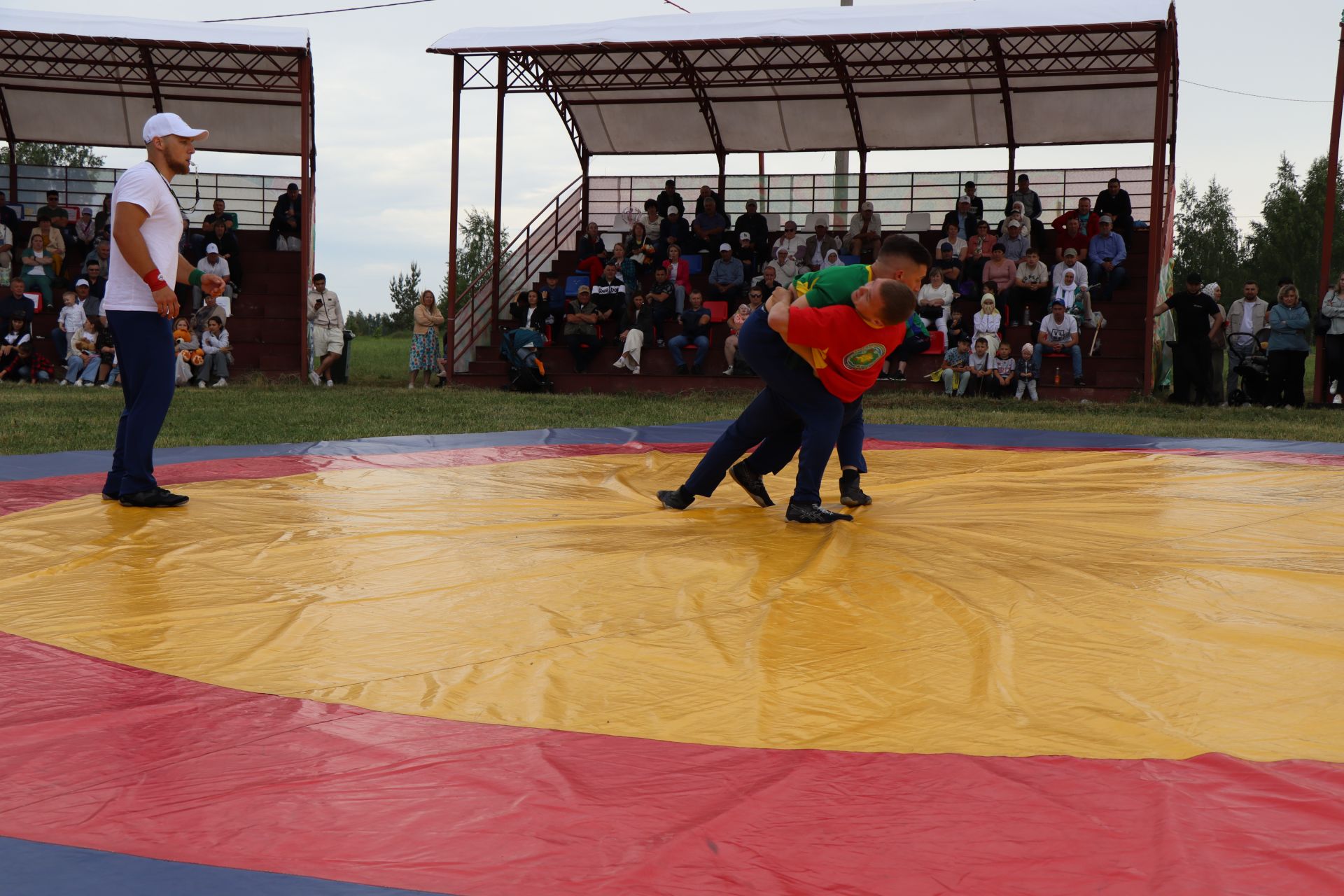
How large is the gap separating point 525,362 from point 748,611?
1084 cm

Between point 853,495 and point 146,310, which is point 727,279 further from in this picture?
point 146,310

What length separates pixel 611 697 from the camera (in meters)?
2.35

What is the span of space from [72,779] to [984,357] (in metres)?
11.6

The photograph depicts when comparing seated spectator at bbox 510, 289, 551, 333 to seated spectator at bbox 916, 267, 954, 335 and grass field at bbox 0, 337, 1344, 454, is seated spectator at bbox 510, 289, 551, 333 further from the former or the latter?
seated spectator at bbox 916, 267, 954, 335

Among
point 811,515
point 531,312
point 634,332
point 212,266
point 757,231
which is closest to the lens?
point 811,515

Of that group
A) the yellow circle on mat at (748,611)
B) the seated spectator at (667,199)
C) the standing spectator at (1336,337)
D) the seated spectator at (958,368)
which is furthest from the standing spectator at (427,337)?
the yellow circle on mat at (748,611)

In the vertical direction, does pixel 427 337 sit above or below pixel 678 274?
below

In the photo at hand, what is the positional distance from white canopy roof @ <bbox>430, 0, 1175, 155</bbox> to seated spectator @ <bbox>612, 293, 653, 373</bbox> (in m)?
2.79

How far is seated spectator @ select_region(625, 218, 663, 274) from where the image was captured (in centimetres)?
1540

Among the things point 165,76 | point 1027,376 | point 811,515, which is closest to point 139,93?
point 165,76

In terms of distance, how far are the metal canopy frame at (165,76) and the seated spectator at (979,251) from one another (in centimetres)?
797

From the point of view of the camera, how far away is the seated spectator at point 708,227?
51.7 feet

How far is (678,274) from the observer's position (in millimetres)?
14703

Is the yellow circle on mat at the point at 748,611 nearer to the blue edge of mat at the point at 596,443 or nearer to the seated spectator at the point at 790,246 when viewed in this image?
the blue edge of mat at the point at 596,443
